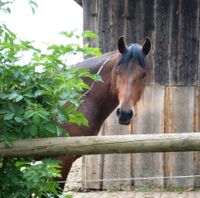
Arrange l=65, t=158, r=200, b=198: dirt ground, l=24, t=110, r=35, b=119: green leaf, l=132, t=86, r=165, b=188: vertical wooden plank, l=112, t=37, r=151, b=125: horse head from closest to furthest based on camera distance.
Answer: l=24, t=110, r=35, b=119: green leaf < l=112, t=37, r=151, b=125: horse head < l=65, t=158, r=200, b=198: dirt ground < l=132, t=86, r=165, b=188: vertical wooden plank

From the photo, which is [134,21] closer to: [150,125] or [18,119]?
[150,125]

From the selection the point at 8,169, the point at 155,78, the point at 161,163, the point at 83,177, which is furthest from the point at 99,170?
the point at 8,169

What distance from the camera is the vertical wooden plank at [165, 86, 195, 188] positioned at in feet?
24.4

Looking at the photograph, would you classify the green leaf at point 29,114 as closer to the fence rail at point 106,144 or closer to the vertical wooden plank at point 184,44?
the fence rail at point 106,144

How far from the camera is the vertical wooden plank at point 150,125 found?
7.45 m

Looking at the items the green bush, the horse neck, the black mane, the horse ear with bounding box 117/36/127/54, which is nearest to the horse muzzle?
the horse neck

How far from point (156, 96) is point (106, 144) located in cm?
453

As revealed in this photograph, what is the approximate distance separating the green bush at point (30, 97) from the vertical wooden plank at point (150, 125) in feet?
14.7

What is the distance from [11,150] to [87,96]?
2.04 metres

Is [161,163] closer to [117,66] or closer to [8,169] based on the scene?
[117,66]

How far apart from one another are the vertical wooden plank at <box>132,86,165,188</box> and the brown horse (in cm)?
244

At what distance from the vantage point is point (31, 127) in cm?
295

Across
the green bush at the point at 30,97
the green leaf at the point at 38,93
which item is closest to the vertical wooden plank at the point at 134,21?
the green bush at the point at 30,97

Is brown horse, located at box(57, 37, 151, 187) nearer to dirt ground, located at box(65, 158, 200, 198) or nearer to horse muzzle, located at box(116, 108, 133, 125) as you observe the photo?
horse muzzle, located at box(116, 108, 133, 125)
